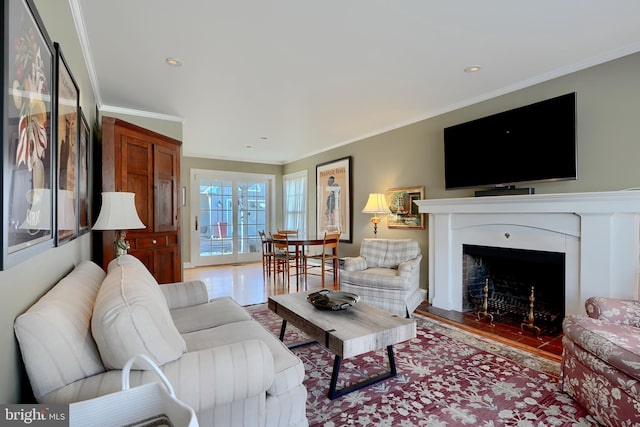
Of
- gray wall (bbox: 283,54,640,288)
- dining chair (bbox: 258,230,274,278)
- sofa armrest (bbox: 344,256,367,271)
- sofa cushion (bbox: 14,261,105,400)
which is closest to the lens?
sofa cushion (bbox: 14,261,105,400)

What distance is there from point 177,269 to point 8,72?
10.2 feet

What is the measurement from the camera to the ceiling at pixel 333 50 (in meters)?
2.01

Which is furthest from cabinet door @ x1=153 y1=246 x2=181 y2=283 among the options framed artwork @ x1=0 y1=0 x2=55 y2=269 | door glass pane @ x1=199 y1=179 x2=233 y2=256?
door glass pane @ x1=199 y1=179 x2=233 y2=256

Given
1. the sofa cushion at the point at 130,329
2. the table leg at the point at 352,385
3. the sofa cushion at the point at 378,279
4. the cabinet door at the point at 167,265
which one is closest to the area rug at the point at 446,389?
the table leg at the point at 352,385

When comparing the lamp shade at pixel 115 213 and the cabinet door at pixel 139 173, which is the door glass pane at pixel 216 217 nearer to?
the cabinet door at pixel 139 173

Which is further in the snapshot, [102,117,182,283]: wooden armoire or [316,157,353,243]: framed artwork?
[316,157,353,243]: framed artwork

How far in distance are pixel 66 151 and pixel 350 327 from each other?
1.92 metres

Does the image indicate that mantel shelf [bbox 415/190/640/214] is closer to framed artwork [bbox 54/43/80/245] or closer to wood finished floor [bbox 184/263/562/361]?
wood finished floor [bbox 184/263/562/361]

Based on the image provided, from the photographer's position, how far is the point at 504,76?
3.00 meters

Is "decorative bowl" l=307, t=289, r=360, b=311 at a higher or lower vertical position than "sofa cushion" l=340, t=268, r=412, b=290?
higher

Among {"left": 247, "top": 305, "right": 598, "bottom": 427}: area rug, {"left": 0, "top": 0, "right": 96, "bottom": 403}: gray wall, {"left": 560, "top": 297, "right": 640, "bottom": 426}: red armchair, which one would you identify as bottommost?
{"left": 247, "top": 305, "right": 598, "bottom": 427}: area rug

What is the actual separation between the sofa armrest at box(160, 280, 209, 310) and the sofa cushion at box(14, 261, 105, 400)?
1174 millimetres

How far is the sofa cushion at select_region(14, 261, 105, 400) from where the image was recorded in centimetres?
96

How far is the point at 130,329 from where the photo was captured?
107 centimetres
